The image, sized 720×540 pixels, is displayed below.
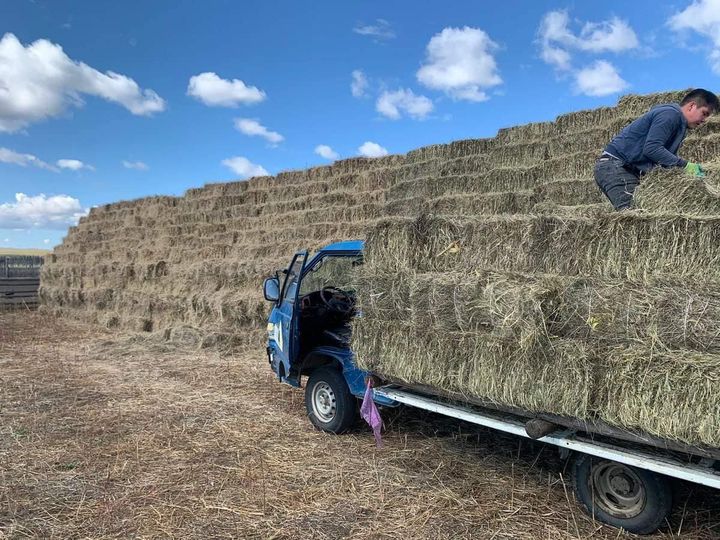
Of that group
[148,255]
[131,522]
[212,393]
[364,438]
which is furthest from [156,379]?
[148,255]

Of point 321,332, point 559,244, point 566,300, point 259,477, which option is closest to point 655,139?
point 559,244

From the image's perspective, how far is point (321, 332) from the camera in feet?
21.5

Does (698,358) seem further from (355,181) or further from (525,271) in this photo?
(355,181)

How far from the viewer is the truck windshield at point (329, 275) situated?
648cm

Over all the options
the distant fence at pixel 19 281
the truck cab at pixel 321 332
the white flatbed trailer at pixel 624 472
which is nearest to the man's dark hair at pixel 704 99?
the white flatbed trailer at pixel 624 472

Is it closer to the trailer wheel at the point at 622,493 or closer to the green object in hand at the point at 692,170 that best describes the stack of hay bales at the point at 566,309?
the green object in hand at the point at 692,170

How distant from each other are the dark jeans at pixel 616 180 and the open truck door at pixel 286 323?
3239 mm

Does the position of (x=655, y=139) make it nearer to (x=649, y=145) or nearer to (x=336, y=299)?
(x=649, y=145)

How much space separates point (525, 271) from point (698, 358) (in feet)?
4.21

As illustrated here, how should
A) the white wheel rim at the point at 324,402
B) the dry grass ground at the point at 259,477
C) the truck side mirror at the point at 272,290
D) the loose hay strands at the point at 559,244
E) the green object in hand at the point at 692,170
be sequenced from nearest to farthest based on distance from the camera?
the loose hay strands at the point at 559,244 → the dry grass ground at the point at 259,477 → the green object in hand at the point at 692,170 → the white wheel rim at the point at 324,402 → the truck side mirror at the point at 272,290

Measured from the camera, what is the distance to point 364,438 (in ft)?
19.1

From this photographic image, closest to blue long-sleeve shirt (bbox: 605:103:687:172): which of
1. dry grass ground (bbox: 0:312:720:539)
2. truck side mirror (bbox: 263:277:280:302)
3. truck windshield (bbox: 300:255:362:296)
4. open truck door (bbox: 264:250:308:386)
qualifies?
dry grass ground (bbox: 0:312:720:539)

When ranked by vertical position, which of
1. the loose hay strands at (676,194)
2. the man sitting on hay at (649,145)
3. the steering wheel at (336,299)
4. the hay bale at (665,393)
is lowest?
the hay bale at (665,393)

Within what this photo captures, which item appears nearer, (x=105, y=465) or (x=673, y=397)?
(x=673, y=397)
